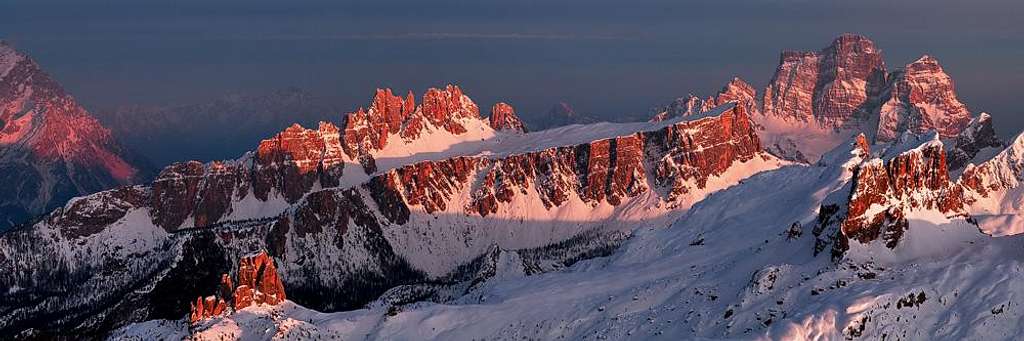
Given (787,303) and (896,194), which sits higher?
(896,194)

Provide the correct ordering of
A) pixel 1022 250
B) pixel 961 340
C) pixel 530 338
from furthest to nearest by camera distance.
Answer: pixel 530 338
pixel 1022 250
pixel 961 340

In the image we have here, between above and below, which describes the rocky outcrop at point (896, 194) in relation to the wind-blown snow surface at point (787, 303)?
above

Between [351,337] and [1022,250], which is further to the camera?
[351,337]

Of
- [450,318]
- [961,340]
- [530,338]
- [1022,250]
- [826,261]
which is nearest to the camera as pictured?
[961,340]

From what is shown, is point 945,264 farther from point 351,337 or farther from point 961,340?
point 351,337

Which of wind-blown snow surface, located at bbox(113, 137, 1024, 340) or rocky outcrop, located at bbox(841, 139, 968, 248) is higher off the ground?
rocky outcrop, located at bbox(841, 139, 968, 248)

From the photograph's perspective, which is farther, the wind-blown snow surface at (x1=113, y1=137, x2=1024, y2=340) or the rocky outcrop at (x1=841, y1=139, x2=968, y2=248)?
the rocky outcrop at (x1=841, y1=139, x2=968, y2=248)

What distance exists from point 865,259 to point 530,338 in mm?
54733

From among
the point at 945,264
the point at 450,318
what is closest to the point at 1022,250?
the point at 945,264

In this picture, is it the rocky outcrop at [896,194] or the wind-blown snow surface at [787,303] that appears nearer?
the wind-blown snow surface at [787,303]

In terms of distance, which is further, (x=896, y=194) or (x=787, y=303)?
(x=896, y=194)

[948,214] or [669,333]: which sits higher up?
[948,214]

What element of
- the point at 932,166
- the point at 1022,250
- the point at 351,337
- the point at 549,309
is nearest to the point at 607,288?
the point at 549,309

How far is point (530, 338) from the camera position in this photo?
17988cm
